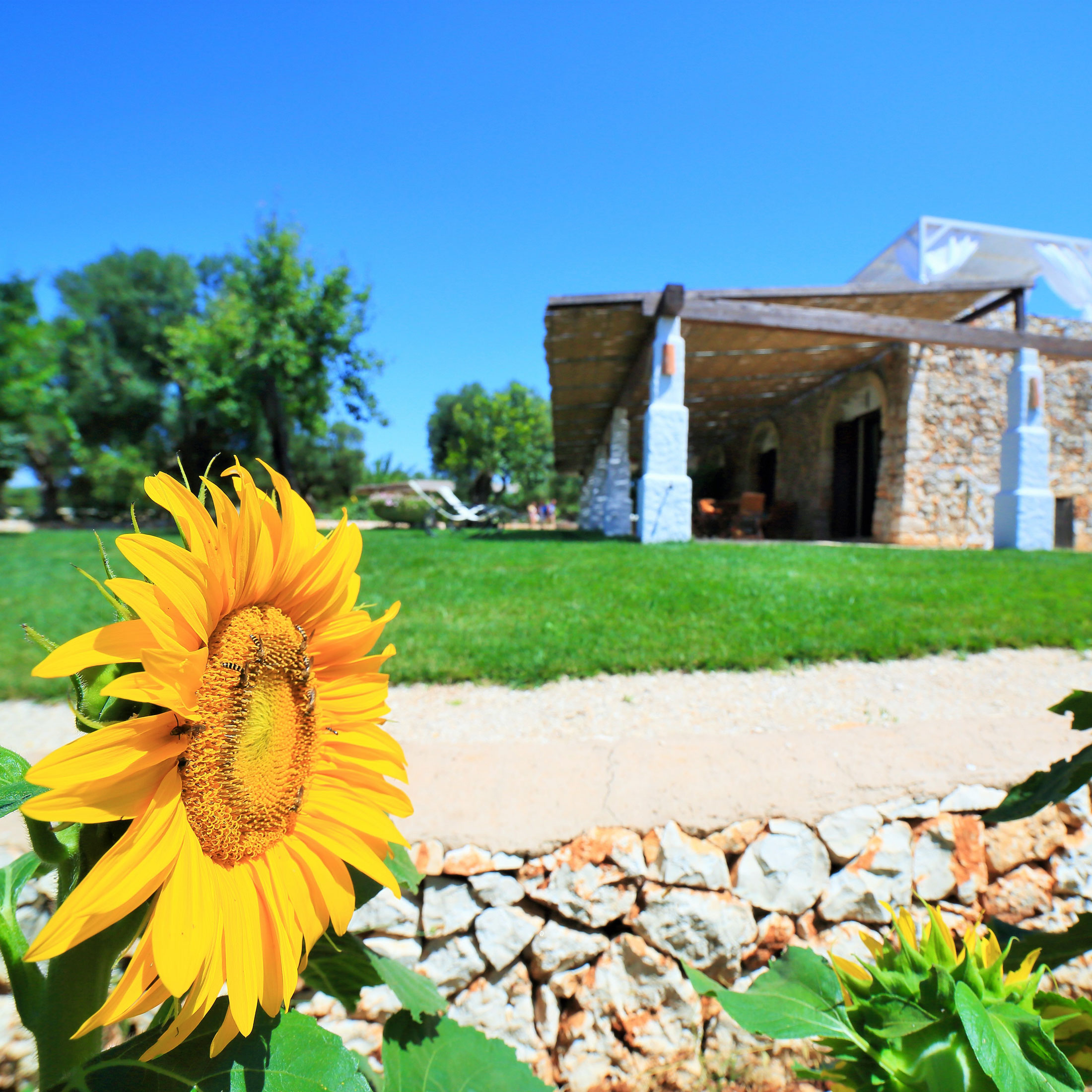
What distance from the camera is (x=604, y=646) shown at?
395 centimetres

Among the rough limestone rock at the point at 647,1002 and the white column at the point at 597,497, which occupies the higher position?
the white column at the point at 597,497

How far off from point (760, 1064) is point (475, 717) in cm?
180

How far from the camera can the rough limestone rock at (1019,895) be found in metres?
1.97

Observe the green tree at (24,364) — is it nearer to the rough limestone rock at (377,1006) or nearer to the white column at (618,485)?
the white column at (618,485)

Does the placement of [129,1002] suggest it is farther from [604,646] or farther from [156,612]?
[604,646]

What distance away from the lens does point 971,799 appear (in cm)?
203

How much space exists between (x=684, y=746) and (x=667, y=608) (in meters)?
2.57

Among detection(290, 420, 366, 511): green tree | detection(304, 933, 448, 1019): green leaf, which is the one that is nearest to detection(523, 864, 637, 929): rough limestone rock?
detection(304, 933, 448, 1019): green leaf

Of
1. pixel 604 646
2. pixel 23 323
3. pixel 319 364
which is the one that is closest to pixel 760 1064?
pixel 604 646

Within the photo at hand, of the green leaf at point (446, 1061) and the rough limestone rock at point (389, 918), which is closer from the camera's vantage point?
the green leaf at point (446, 1061)

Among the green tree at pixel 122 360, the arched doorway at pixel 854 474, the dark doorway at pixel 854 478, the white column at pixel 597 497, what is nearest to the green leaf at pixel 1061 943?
the white column at pixel 597 497

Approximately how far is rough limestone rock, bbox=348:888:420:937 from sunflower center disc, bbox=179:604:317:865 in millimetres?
1329

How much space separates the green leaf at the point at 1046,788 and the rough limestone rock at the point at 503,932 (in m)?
1.24

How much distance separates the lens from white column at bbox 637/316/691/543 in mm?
8180
